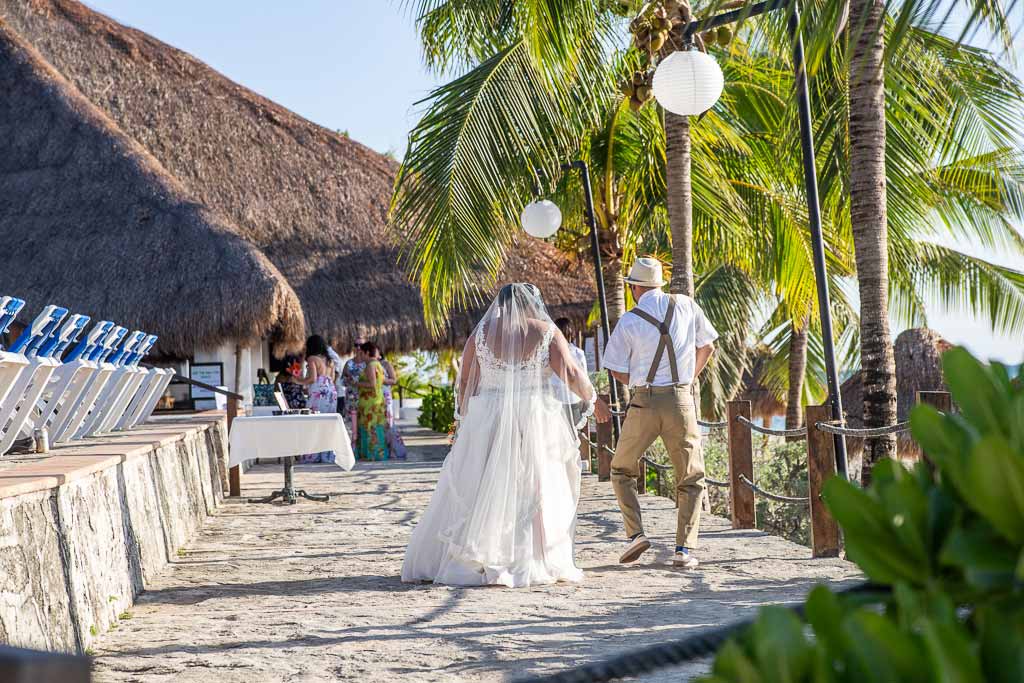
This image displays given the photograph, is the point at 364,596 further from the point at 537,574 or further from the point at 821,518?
the point at 821,518

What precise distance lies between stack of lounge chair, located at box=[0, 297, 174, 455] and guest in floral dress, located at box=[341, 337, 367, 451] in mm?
4510

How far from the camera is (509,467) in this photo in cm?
609

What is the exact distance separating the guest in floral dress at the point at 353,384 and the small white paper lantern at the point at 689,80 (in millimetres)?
8006

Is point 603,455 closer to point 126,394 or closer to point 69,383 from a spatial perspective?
point 126,394

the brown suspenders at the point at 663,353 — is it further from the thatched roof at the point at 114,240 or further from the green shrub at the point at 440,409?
the green shrub at the point at 440,409

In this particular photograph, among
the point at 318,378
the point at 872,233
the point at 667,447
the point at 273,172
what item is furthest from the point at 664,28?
the point at 273,172

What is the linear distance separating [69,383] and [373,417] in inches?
318

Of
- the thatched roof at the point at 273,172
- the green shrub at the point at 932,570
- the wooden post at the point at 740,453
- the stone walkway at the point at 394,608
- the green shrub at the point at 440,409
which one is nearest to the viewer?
the green shrub at the point at 932,570

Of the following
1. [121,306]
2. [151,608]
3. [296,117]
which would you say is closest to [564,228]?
[121,306]

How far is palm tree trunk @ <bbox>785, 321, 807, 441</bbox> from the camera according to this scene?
16.7m

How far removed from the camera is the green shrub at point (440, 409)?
20031mm

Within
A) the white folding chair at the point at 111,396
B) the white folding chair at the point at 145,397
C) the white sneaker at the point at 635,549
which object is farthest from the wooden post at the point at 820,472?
the white folding chair at the point at 145,397

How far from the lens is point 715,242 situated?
534 inches

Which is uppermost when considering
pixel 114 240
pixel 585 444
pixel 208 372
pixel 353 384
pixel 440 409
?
pixel 114 240
